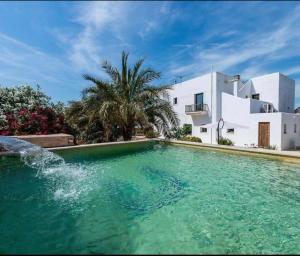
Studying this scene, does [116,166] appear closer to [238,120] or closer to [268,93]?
[238,120]

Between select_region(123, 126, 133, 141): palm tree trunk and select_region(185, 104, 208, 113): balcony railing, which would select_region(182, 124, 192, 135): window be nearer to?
select_region(185, 104, 208, 113): balcony railing

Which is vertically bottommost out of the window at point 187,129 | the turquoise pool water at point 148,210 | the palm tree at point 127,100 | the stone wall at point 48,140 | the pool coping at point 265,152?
the turquoise pool water at point 148,210

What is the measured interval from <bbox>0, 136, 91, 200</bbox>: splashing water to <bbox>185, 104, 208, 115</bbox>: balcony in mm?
14719

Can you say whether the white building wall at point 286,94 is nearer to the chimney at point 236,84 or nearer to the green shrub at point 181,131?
the chimney at point 236,84

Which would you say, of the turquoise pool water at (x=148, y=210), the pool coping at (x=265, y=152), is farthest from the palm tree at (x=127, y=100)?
the turquoise pool water at (x=148, y=210)

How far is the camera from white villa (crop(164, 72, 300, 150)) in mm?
14828

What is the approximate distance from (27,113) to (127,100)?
6.45 m

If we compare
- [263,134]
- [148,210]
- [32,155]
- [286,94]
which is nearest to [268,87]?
[286,94]

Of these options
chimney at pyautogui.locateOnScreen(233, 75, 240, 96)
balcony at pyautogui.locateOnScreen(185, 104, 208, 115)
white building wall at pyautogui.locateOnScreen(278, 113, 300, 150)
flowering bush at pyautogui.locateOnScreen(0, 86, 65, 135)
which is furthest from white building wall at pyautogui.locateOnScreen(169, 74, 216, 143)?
flowering bush at pyautogui.locateOnScreen(0, 86, 65, 135)

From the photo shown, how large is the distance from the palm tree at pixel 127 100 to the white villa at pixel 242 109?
15.7 ft

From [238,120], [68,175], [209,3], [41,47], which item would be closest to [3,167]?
[68,175]

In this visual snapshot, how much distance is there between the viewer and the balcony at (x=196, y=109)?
66.8 feet

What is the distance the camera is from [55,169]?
8.00m

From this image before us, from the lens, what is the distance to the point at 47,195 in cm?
509
